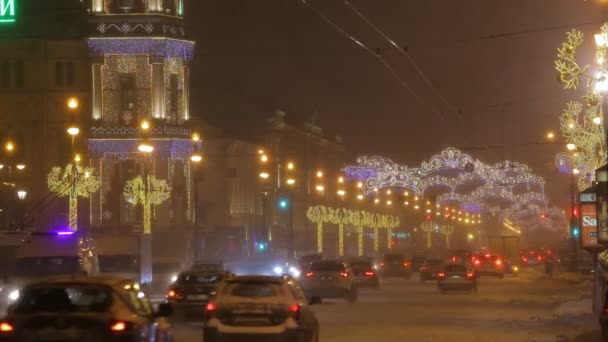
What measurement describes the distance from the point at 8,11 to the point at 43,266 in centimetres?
969

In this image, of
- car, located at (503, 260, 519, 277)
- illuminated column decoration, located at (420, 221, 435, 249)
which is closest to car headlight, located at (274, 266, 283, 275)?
car, located at (503, 260, 519, 277)

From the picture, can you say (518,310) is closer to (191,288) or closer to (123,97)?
(191,288)

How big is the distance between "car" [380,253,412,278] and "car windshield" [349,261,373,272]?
53.2 feet

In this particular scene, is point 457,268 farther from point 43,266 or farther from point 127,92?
point 127,92

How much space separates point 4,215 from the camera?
249 feet

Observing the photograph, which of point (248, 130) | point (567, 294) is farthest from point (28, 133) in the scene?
point (567, 294)

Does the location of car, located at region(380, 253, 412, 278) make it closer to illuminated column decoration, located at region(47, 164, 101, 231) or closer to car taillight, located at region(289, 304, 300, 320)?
illuminated column decoration, located at region(47, 164, 101, 231)

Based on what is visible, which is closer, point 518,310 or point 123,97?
point 518,310

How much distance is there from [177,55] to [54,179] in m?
11.8

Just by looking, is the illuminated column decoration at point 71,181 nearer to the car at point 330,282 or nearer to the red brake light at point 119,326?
the car at point 330,282

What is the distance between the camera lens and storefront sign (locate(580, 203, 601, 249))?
107ft

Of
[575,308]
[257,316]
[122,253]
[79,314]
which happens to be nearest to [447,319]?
[575,308]

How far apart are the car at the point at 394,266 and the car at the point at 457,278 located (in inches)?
771

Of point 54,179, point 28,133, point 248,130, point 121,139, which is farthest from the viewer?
point 248,130
